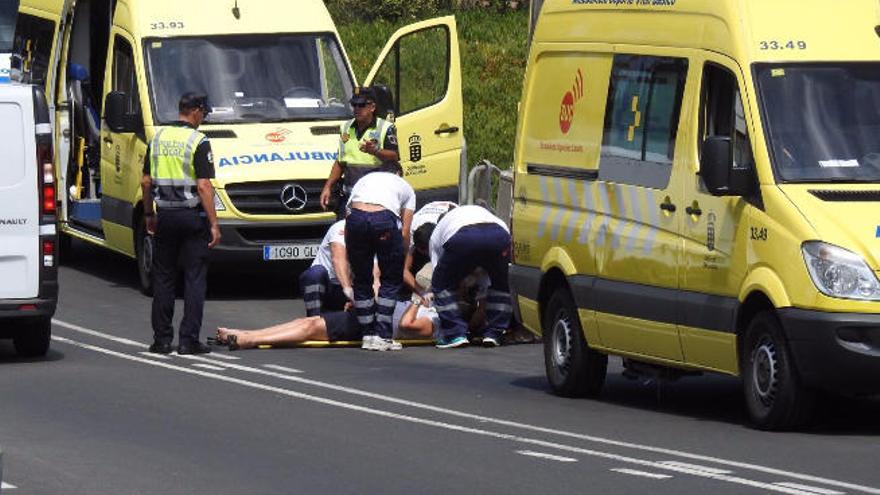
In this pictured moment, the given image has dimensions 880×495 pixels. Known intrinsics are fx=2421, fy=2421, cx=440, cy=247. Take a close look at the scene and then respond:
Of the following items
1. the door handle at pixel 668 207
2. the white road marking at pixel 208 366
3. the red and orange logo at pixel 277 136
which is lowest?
the white road marking at pixel 208 366

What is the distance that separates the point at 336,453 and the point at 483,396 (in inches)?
112

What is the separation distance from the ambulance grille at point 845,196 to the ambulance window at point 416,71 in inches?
357

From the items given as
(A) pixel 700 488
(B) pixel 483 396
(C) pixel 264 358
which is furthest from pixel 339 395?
(A) pixel 700 488

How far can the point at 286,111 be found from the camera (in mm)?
21375

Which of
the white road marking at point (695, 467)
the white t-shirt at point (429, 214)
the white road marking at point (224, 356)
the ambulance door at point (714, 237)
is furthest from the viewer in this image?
the white t-shirt at point (429, 214)

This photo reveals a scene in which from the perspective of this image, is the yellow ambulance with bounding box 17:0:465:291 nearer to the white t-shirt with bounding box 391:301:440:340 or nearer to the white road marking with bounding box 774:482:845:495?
the white t-shirt with bounding box 391:301:440:340

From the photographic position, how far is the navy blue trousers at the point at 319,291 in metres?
17.9

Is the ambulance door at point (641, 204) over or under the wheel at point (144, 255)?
over

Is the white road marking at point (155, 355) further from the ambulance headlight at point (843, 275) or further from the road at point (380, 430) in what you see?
the ambulance headlight at point (843, 275)

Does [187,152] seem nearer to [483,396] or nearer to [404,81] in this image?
[483,396]

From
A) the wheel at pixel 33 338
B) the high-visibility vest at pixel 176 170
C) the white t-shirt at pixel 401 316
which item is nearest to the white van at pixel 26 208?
the wheel at pixel 33 338

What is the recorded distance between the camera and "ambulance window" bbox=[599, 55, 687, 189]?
13492 mm

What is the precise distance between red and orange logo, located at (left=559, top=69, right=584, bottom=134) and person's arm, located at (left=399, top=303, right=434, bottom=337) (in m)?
3.28

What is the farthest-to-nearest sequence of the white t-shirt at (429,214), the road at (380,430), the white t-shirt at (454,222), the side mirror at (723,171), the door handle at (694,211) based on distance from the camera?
the white t-shirt at (429,214)
the white t-shirt at (454,222)
the door handle at (694,211)
the side mirror at (723,171)
the road at (380,430)
